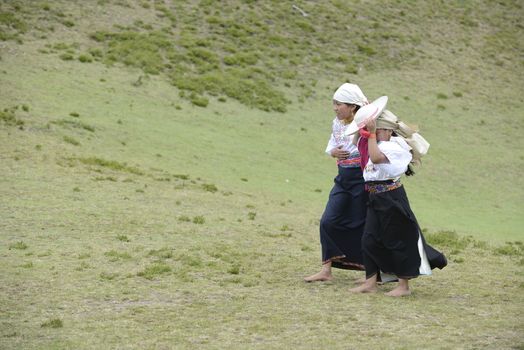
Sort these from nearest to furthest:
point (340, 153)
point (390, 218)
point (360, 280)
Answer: point (390, 218) < point (340, 153) < point (360, 280)

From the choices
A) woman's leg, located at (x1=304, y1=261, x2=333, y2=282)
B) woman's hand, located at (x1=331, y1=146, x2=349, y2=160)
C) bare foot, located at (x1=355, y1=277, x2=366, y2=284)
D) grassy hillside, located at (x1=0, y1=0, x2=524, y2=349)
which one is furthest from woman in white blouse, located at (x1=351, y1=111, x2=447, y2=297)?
woman's leg, located at (x1=304, y1=261, x2=333, y2=282)

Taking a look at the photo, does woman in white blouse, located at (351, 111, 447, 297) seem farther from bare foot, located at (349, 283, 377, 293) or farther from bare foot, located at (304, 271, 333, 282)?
bare foot, located at (304, 271, 333, 282)

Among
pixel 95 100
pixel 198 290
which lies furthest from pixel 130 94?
pixel 198 290

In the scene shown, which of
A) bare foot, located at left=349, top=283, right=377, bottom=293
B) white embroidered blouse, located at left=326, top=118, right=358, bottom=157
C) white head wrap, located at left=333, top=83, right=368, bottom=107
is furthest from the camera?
white embroidered blouse, located at left=326, top=118, right=358, bottom=157

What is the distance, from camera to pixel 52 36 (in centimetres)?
2778

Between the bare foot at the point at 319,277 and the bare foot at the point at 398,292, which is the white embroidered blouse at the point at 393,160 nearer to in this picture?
the bare foot at the point at 398,292

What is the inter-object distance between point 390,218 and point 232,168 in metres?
11.2

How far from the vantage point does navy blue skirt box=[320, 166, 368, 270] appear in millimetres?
9016

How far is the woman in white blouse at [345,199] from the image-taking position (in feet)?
29.4

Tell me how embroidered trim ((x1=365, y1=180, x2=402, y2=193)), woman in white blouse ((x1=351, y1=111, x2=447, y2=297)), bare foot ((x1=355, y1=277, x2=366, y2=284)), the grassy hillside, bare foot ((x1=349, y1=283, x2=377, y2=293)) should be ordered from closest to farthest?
1. the grassy hillside
2. woman in white blouse ((x1=351, y1=111, x2=447, y2=297))
3. embroidered trim ((x1=365, y1=180, x2=402, y2=193))
4. bare foot ((x1=349, y1=283, x2=377, y2=293))
5. bare foot ((x1=355, y1=277, x2=366, y2=284))

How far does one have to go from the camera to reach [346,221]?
29.8ft

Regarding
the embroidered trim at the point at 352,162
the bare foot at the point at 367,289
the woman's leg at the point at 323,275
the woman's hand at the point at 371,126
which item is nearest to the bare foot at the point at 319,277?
the woman's leg at the point at 323,275

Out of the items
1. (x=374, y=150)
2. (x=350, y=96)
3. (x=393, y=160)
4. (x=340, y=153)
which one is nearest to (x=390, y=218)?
(x=393, y=160)

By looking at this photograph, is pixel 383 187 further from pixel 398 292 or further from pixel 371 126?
pixel 398 292
